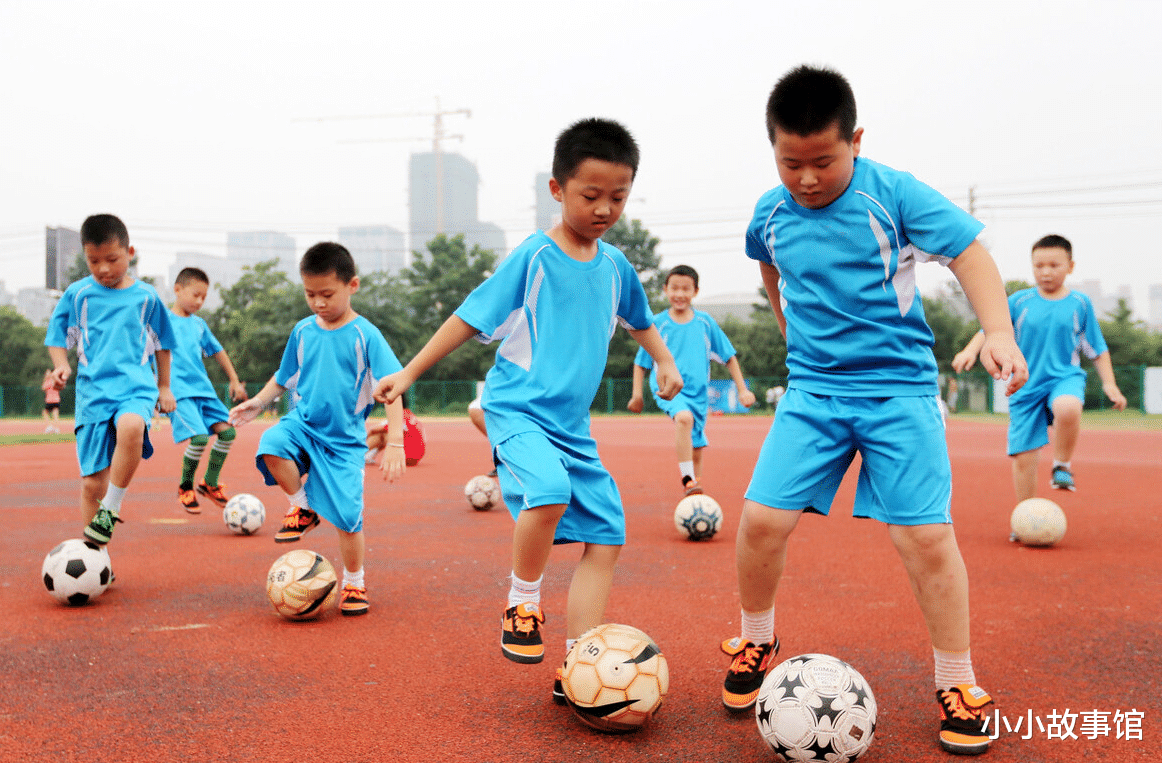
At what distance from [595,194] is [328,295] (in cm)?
209

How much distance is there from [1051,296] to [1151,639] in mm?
3806

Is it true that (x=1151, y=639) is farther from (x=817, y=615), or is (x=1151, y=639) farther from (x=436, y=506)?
(x=436, y=506)

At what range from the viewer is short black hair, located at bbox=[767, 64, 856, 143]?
2801 mm

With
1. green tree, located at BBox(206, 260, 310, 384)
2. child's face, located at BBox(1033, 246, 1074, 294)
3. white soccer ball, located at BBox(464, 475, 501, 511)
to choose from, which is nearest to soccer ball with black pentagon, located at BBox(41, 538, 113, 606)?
white soccer ball, located at BBox(464, 475, 501, 511)

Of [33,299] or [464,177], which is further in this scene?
[464,177]

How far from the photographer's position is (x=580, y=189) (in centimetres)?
318

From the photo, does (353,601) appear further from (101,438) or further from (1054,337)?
(1054,337)

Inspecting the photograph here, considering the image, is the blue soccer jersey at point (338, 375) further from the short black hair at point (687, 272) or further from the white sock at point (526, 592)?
the short black hair at point (687, 272)

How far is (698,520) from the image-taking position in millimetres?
6766

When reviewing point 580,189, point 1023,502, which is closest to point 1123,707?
point 580,189

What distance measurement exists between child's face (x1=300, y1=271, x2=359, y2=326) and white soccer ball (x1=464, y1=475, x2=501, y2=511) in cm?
403

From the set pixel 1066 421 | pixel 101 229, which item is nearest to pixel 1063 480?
pixel 1066 421

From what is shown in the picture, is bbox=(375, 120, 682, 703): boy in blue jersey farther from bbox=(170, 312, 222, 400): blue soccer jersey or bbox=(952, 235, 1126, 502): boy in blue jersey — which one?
bbox=(170, 312, 222, 400): blue soccer jersey

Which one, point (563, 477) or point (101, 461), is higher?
point (563, 477)
